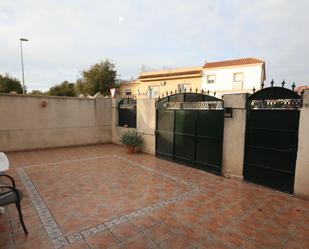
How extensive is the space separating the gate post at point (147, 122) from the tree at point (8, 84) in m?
20.9

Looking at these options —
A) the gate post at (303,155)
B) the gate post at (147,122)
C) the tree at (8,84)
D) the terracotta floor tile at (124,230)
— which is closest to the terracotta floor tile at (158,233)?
the terracotta floor tile at (124,230)

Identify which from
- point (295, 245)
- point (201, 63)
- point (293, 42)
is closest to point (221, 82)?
point (201, 63)

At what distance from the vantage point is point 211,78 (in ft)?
63.5

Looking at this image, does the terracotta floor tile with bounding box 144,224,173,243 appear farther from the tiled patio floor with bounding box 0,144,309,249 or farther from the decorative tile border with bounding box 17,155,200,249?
the decorative tile border with bounding box 17,155,200,249

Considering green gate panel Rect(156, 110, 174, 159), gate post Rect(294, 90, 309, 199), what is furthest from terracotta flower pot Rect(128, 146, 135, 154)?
gate post Rect(294, 90, 309, 199)

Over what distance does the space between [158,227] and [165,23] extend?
7.57 meters

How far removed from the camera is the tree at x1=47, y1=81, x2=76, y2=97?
30.6 m

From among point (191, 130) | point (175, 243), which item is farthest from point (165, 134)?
point (175, 243)

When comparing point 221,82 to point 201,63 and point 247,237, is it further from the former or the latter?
point 247,237

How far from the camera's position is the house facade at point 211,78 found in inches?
682

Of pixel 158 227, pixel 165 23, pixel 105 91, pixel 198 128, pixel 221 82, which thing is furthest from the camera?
pixel 105 91

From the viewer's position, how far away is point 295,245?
258 cm

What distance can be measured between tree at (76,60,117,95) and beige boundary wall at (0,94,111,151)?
51.1 feet

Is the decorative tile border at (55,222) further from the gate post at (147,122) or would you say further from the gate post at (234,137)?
the gate post at (147,122)
